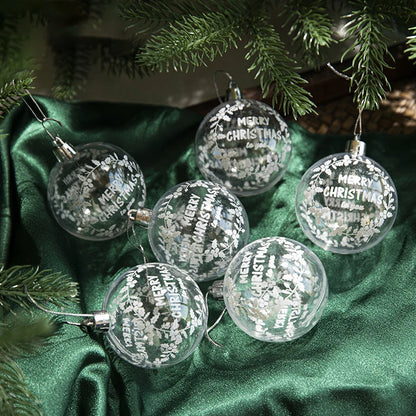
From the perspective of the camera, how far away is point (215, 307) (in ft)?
3.16

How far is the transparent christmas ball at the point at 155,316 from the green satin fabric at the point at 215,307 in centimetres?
7

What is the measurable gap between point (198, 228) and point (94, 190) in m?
0.19

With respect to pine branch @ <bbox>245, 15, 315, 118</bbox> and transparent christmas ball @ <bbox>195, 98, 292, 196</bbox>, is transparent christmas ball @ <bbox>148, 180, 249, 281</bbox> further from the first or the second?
pine branch @ <bbox>245, 15, 315, 118</bbox>

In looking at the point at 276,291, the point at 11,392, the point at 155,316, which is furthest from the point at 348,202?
the point at 11,392

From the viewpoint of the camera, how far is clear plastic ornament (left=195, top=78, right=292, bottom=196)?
3.15 ft

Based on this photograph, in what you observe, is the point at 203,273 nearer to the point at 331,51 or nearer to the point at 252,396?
the point at 252,396

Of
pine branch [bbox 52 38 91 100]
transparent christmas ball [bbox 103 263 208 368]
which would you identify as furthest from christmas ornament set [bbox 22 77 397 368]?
pine branch [bbox 52 38 91 100]

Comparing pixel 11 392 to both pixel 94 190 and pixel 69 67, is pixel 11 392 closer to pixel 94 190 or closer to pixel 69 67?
pixel 94 190

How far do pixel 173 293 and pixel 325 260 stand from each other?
35 cm

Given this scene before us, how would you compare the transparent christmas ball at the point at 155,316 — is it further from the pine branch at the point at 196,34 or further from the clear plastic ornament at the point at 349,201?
the pine branch at the point at 196,34

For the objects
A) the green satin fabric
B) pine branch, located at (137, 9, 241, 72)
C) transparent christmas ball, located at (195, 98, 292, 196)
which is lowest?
the green satin fabric

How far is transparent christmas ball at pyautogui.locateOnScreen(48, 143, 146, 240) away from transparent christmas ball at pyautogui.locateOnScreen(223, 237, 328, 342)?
0.24m

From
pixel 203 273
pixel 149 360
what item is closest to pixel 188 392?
pixel 149 360

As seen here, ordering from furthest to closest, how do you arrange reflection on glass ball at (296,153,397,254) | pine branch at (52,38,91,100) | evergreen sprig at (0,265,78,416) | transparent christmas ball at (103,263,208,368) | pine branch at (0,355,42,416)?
pine branch at (52,38,91,100) < reflection on glass ball at (296,153,397,254) < transparent christmas ball at (103,263,208,368) < pine branch at (0,355,42,416) < evergreen sprig at (0,265,78,416)
